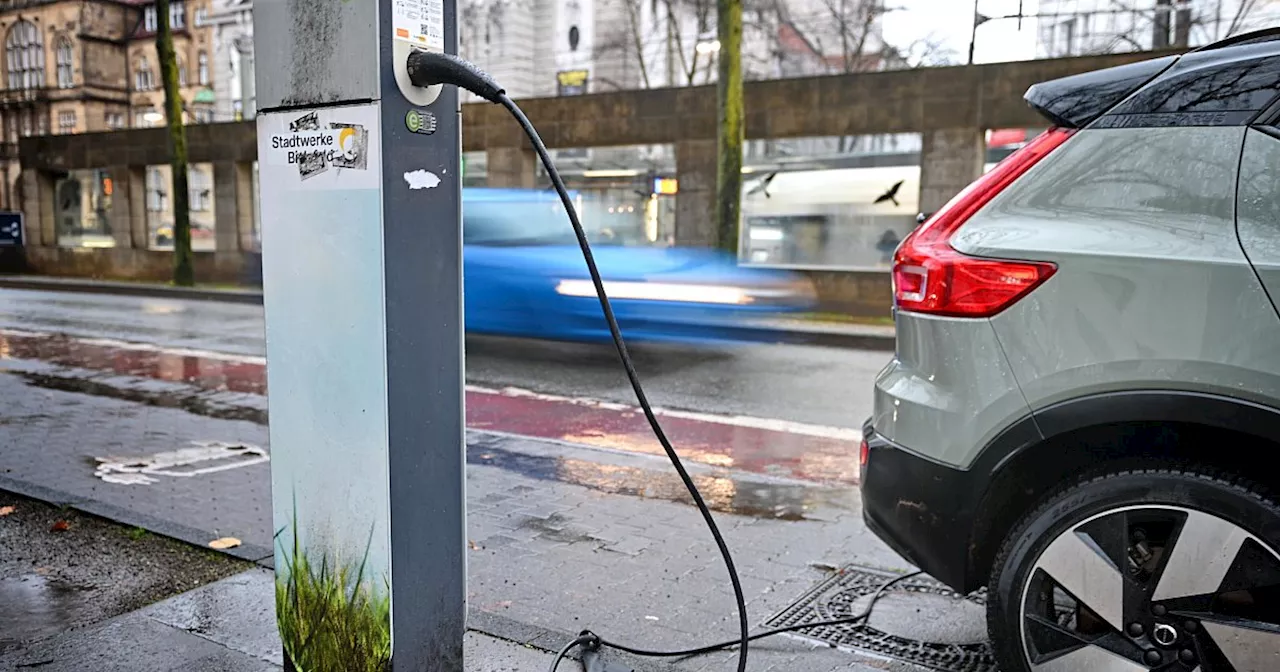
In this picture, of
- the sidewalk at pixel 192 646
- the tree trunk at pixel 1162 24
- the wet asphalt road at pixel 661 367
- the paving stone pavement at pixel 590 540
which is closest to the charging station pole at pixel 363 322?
the sidewalk at pixel 192 646

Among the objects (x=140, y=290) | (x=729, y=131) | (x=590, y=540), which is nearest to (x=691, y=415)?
(x=590, y=540)

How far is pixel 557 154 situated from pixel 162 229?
13.0 meters

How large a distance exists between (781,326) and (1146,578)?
10552 mm

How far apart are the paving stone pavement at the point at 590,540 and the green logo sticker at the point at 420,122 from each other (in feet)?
6.46

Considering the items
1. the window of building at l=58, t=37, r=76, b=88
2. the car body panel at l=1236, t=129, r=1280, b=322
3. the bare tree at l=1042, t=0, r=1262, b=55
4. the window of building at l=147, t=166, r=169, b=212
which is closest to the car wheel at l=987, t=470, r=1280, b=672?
the car body panel at l=1236, t=129, r=1280, b=322

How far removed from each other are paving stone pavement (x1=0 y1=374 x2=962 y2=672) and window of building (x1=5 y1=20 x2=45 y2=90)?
65.3 meters

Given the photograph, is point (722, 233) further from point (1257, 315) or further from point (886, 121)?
point (1257, 315)

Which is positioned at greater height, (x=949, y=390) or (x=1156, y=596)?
(x=949, y=390)

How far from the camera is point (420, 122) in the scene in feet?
7.85

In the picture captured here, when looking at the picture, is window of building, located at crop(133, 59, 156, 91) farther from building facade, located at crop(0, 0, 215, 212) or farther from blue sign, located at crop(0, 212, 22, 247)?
blue sign, located at crop(0, 212, 22, 247)

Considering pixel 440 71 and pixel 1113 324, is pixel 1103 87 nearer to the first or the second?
pixel 1113 324

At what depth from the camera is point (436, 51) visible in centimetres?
242

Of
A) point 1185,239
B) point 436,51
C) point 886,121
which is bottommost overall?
point 1185,239

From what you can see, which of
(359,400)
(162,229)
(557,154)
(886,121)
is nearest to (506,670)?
(359,400)
